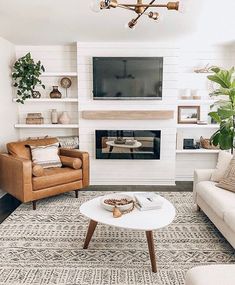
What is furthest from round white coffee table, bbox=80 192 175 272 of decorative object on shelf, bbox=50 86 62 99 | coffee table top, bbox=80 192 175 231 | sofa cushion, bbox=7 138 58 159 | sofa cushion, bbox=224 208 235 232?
decorative object on shelf, bbox=50 86 62 99

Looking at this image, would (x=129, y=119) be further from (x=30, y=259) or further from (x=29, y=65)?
(x=30, y=259)

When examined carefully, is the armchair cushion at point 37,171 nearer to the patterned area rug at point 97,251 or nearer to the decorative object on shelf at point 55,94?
the patterned area rug at point 97,251

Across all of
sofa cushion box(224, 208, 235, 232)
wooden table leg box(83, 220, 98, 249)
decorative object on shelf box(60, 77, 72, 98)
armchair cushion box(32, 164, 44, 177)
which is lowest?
wooden table leg box(83, 220, 98, 249)

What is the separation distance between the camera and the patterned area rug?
86.5 inches

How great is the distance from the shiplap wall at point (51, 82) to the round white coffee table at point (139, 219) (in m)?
2.62

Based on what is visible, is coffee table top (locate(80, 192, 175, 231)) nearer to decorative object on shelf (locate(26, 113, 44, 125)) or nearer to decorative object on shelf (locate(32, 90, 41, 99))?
decorative object on shelf (locate(26, 113, 44, 125))

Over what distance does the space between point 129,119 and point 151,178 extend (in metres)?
1.14

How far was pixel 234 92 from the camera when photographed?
338 centimetres

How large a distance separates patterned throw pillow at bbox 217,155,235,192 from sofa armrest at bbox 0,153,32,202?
2378 mm

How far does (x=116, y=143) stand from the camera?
4672 millimetres

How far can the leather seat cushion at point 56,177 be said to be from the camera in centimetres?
354

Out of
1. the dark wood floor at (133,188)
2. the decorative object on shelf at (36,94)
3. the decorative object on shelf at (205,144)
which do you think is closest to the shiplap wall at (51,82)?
the decorative object on shelf at (36,94)

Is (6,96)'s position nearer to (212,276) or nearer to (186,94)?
(186,94)

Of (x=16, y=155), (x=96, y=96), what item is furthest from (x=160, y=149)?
(x=16, y=155)
